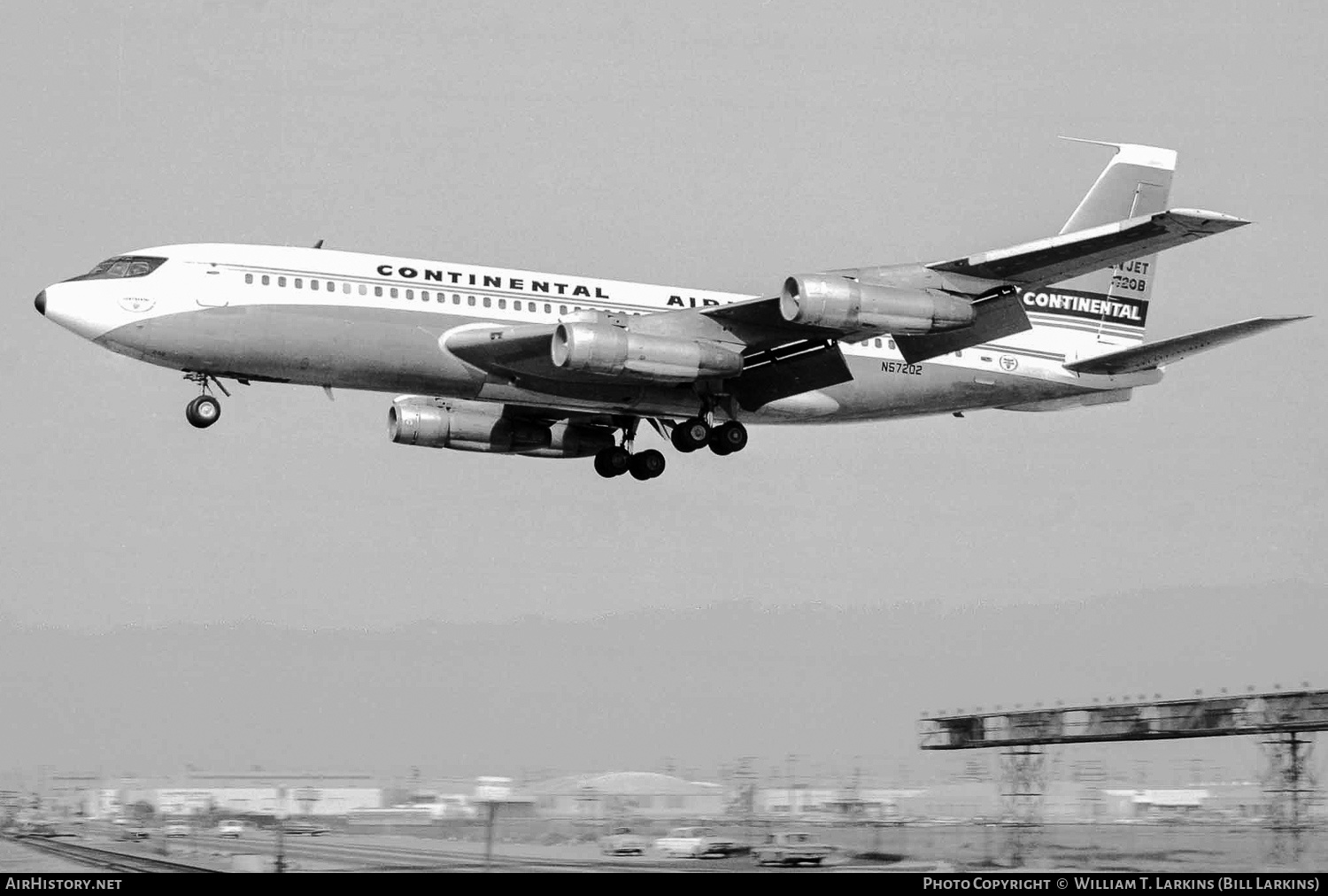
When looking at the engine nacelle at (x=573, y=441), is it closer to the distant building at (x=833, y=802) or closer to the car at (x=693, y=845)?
the distant building at (x=833, y=802)

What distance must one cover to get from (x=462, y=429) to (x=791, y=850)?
716 inches

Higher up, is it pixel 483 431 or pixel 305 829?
pixel 483 431

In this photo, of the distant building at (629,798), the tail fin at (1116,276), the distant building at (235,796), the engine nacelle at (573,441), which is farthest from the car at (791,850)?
the tail fin at (1116,276)

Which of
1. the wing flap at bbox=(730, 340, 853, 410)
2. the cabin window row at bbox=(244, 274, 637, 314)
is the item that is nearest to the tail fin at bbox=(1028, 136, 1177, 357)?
the wing flap at bbox=(730, 340, 853, 410)

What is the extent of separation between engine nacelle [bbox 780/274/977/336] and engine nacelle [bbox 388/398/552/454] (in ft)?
36.3

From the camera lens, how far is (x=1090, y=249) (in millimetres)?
41750

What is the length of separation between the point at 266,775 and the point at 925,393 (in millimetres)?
20477

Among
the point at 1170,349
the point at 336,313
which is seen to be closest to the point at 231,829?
the point at 336,313

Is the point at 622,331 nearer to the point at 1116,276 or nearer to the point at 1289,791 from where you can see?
the point at 1116,276

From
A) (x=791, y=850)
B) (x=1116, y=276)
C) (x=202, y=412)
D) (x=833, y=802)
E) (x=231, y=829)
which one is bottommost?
(x=791, y=850)

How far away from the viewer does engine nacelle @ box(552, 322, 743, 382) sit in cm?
4206

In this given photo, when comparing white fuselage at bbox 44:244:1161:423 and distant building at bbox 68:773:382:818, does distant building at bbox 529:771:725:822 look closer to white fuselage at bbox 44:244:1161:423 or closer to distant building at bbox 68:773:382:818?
distant building at bbox 68:773:382:818

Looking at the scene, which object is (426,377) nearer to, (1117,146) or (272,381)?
(272,381)
